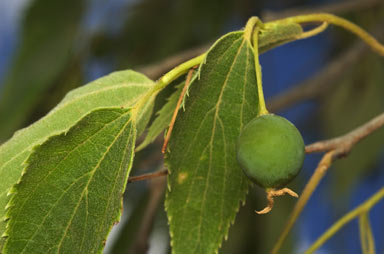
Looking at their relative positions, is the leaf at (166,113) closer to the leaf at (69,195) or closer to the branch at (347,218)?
the leaf at (69,195)

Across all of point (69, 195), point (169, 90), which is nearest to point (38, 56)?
point (169, 90)

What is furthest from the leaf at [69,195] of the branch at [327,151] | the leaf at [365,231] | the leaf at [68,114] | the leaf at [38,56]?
the leaf at [38,56]

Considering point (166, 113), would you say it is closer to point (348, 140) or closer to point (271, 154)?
point (271, 154)

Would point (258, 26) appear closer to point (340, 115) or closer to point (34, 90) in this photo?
point (34, 90)

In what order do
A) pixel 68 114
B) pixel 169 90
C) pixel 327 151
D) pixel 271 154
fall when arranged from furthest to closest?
pixel 169 90, pixel 327 151, pixel 68 114, pixel 271 154

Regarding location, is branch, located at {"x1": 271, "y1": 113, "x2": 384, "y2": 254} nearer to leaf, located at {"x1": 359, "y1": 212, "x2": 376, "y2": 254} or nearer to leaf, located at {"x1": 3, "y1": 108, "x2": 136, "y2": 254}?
leaf, located at {"x1": 359, "y1": 212, "x2": 376, "y2": 254}

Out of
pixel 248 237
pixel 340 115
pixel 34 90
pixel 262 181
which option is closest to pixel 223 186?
pixel 262 181

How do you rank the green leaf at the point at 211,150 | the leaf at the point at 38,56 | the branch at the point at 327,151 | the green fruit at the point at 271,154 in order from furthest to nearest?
the leaf at the point at 38,56 → the branch at the point at 327,151 → the green leaf at the point at 211,150 → the green fruit at the point at 271,154
